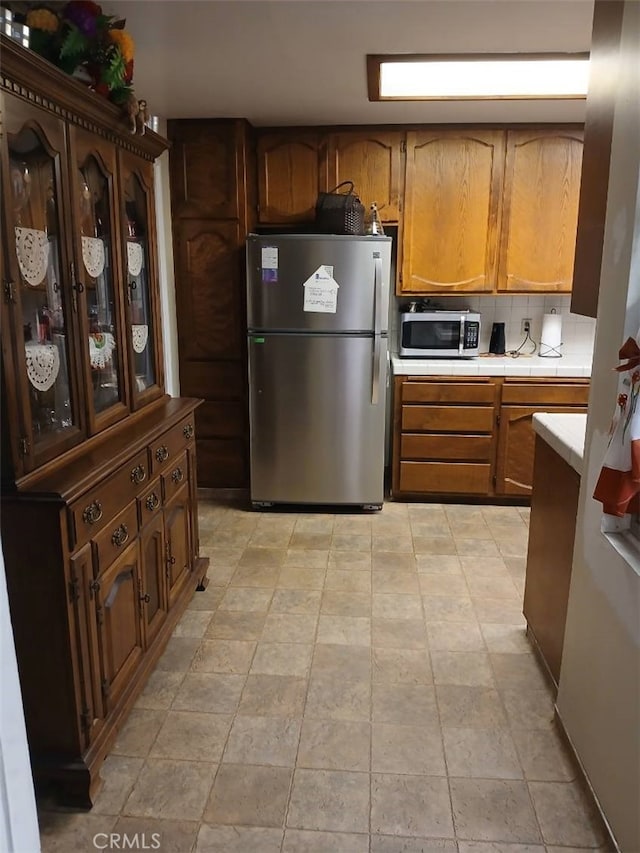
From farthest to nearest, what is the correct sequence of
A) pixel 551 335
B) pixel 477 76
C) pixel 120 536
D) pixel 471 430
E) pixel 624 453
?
pixel 551 335 < pixel 471 430 < pixel 477 76 < pixel 120 536 < pixel 624 453

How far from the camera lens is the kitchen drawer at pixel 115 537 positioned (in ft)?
5.89

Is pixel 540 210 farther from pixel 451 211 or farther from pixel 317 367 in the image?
pixel 317 367

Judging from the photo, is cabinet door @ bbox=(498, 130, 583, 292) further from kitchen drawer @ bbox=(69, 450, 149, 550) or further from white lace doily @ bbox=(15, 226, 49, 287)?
white lace doily @ bbox=(15, 226, 49, 287)

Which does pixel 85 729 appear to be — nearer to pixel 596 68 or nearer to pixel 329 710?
pixel 329 710

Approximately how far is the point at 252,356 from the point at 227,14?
183cm

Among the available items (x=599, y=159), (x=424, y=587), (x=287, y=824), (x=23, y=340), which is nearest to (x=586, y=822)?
(x=287, y=824)

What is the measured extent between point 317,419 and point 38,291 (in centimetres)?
222

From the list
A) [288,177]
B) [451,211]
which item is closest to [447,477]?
[451,211]

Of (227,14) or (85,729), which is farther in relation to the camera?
(227,14)

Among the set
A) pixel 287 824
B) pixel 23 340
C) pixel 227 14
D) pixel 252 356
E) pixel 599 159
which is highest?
pixel 227 14

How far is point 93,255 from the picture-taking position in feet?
6.56

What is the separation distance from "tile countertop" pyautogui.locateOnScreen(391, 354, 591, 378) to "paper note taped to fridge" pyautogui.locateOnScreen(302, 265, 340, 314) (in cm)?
61

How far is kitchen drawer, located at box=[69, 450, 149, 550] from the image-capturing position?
167 centimetres

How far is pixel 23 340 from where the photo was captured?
156 cm
